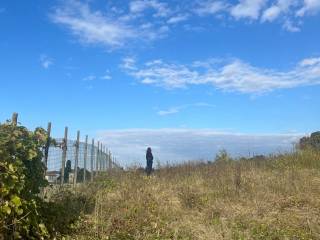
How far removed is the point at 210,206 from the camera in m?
12.4

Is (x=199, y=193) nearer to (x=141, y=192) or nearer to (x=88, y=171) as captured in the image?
(x=141, y=192)

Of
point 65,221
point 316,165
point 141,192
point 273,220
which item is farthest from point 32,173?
point 316,165

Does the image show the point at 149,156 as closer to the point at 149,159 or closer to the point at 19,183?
the point at 149,159

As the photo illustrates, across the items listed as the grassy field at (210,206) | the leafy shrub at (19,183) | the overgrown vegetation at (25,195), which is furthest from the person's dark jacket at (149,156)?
the leafy shrub at (19,183)

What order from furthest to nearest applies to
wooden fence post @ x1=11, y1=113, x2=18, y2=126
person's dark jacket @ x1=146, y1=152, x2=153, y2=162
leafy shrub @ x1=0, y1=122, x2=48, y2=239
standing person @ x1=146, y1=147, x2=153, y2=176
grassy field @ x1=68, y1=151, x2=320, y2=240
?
person's dark jacket @ x1=146, y1=152, x2=153, y2=162 < standing person @ x1=146, y1=147, x2=153, y2=176 < wooden fence post @ x1=11, y1=113, x2=18, y2=126 < grassy field @ x1=68, y1=151, x2=320, y2=240 < leafy shrub @ x1=0, y1=122, x2=48, y2=239

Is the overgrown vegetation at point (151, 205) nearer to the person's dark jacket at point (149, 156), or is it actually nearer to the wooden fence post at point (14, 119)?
the wooden fence post at point (14, 119)

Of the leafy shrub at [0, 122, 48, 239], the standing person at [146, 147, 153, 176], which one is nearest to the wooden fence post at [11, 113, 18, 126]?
the leafy shrub at [0, 122, 48, 239]

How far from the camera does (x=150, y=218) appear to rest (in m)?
11.1

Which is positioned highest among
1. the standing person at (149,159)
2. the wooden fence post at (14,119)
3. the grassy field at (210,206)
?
the standing person at (149,159)

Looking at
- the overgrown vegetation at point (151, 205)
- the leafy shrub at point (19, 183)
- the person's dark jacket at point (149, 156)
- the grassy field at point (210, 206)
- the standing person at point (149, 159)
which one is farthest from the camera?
the person's dark jacket at point (149, 156)

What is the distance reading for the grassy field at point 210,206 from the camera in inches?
392

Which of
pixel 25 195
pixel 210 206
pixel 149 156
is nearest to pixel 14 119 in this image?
pixel 25 195

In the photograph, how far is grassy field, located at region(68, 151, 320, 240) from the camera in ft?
32.7

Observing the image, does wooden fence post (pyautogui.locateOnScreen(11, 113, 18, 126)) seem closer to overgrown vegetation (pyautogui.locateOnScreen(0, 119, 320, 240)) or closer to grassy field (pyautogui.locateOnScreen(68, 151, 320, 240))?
overgrown vegetation (pyautogui.locateOnScreen(0, 119, 320, 240))
